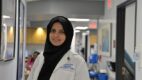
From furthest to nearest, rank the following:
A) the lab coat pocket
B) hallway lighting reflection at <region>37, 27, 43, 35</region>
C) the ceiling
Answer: hallway lighting reflection at <region>37, 27, 43, 35</region> < the ceiling < the lab coat pocket

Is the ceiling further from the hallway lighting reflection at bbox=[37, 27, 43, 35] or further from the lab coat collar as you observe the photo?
the lab coat collar

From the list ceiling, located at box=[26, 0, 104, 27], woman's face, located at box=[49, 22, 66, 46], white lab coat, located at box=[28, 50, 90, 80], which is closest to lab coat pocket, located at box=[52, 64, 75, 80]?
white lab coat, located at box=[28, 50, 90, 80]

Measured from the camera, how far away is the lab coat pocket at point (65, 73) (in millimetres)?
2263

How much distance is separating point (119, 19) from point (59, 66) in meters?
3.99

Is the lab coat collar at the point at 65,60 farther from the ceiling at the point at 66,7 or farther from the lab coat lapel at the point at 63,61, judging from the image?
the ceiling at the point at 66,7

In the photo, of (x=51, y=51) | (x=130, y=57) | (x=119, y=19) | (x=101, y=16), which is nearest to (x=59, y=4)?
(x=101, y=16)

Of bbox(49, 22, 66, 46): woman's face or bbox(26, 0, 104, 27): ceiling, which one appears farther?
bbox(26, 0, 104, 27): ceiling

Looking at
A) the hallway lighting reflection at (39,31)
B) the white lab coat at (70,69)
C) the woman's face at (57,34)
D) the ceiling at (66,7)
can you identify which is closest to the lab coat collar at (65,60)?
the white lab coat at (70,69)

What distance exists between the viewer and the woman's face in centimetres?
227

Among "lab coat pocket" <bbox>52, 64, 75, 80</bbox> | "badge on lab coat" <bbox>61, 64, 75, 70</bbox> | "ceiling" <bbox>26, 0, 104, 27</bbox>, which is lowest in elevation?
"lab coat pocket" <bbox>52, 64, 75, 80</bbox>

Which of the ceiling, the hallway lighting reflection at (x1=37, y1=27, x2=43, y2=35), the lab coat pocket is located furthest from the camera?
the hallway lighting reflection at (x1=37, y1=27, x2=43, y2=35)

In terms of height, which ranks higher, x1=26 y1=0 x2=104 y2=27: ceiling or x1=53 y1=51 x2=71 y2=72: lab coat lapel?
x1=26 y1=0 x2=104 y2=27: ceiling

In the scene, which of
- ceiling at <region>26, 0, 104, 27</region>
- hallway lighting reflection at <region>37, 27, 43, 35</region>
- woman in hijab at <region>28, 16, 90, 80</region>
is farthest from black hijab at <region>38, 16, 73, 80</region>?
hallway lighting reflection at <region>37, 27, 43, 35</region>

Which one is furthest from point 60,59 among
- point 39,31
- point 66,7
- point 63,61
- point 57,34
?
point 39,31
